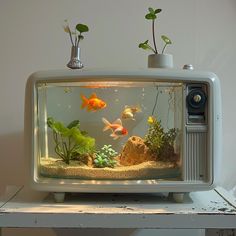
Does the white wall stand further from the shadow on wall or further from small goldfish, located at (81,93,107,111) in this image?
small goldfish, located at (81,93,107,111)

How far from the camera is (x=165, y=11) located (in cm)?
136

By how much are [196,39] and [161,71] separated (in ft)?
1.60

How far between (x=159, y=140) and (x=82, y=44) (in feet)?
1.74

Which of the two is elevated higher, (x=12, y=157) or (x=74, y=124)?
(x=74, y=124)

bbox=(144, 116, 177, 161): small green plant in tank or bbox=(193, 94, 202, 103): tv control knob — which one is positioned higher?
bbox=(193, 94, 202, 103): tv control knob

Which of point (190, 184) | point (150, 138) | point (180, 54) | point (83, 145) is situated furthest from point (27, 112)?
point (180, 54)

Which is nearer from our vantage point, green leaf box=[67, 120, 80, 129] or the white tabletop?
the white tabletop

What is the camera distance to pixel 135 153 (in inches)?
40.0

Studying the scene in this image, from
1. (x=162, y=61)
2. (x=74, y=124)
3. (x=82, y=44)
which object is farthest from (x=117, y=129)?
(x=82, y=44)

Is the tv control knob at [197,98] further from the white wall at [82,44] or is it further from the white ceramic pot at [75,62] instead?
the white wall at [82,44]

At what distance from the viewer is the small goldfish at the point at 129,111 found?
40.3 inches

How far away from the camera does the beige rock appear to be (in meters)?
1.00

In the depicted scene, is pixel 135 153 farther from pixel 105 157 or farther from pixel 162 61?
pixel 162 61

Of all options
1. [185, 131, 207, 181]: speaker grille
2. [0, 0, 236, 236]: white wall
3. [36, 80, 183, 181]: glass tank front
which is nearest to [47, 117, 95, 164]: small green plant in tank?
[36, 80, 183, 181]: glass tank front
